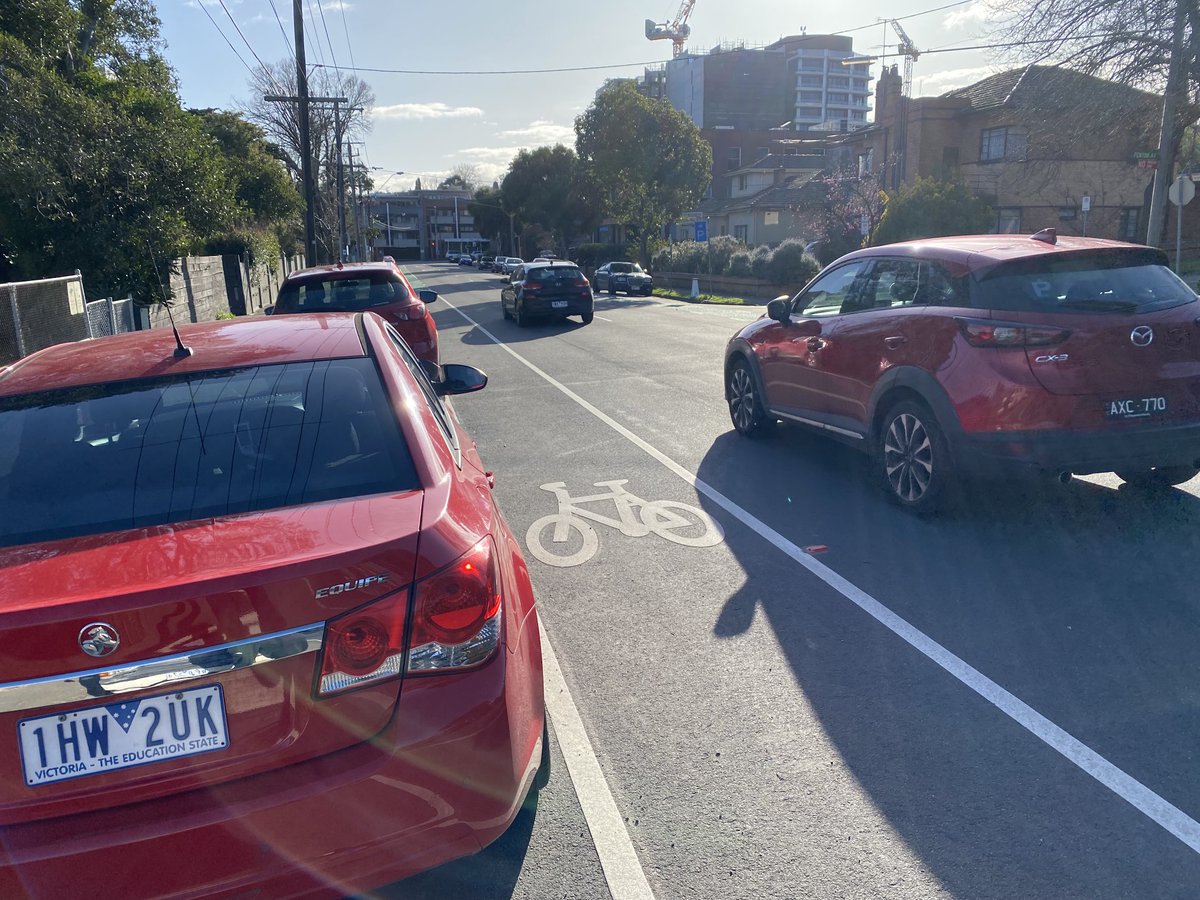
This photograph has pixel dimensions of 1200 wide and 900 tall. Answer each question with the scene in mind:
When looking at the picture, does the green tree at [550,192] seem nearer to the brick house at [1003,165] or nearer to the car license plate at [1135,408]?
the brick house at [1003,165]

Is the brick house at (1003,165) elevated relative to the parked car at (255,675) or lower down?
elevated

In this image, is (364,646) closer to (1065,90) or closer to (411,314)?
(411,314)

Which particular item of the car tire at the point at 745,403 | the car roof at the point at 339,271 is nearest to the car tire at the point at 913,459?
the car tire at the point at 745,403

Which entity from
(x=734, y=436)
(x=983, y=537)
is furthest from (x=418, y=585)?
(x=734, y=436)

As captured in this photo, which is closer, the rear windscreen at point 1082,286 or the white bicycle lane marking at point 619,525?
the rear windscreen at point 1082,286

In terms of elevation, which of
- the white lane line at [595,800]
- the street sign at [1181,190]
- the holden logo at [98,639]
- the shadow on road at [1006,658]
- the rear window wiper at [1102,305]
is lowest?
the white lane line at [595,800]

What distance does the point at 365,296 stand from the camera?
11.3 meters

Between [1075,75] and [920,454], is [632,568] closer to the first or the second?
[920,454]

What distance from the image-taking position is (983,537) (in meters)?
5.93

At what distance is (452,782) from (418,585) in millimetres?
504

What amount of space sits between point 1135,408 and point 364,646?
496cm

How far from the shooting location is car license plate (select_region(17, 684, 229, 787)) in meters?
2.18

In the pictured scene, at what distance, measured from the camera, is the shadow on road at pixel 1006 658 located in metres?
3.01

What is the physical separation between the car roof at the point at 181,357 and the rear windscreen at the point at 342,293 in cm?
658
